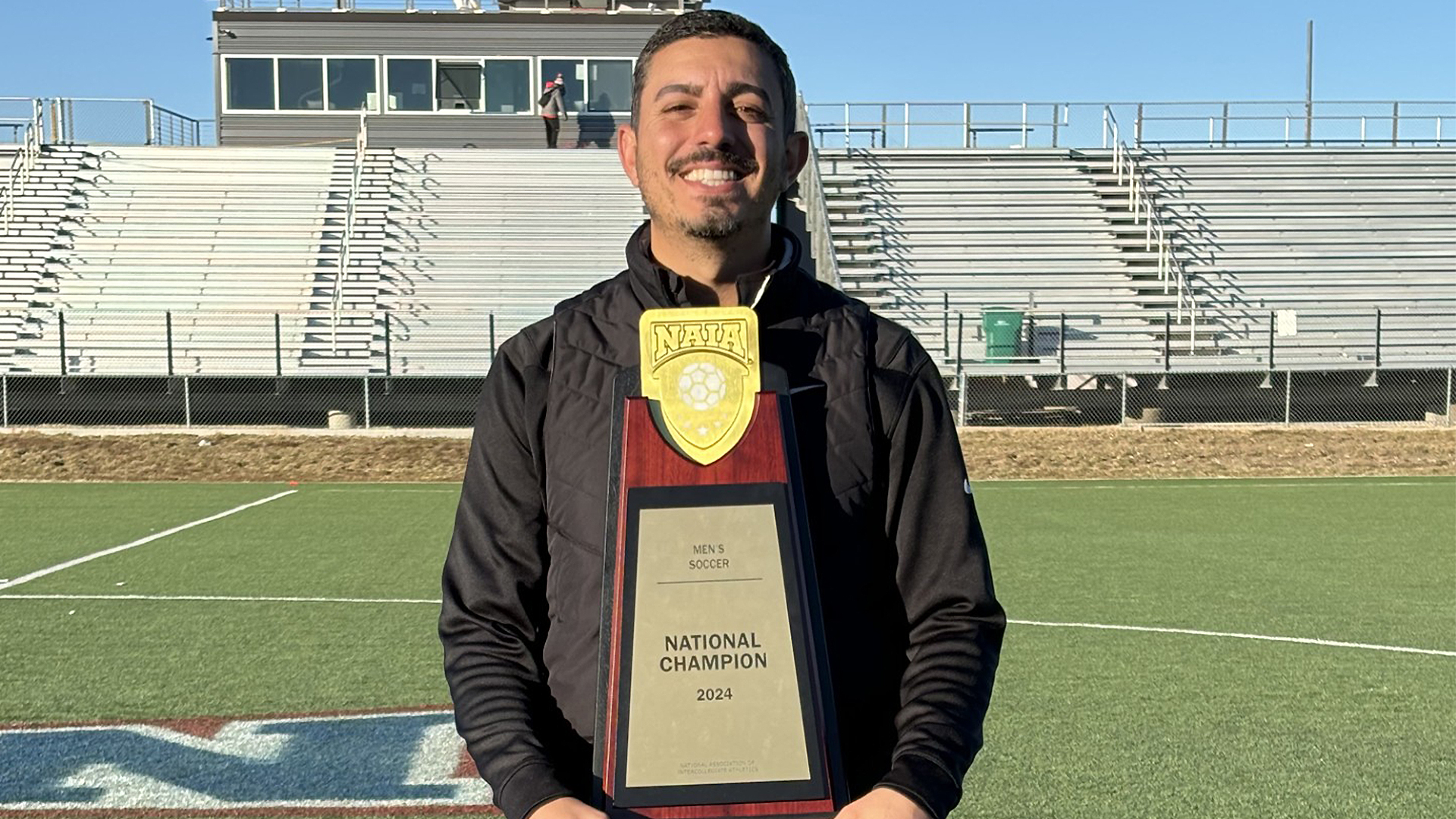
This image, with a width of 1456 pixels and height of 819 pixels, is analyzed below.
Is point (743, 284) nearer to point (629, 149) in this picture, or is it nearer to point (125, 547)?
point (629, 149)

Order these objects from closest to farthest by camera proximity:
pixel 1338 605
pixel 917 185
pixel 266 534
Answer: pixel 1338 605
pixel 266 534
pixel 917 185

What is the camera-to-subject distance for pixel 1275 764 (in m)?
5.02

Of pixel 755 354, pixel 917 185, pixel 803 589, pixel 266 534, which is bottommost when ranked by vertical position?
pixel 266 534

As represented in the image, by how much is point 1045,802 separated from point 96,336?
19.4 meters

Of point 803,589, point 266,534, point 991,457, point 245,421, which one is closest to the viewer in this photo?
point 803,589

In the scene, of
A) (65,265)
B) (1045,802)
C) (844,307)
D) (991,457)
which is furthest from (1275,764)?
(65,265)

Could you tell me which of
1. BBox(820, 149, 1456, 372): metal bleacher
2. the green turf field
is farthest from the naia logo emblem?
BBox(820, 149, 1456, 372): metal bleacher

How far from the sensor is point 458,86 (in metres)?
30.2

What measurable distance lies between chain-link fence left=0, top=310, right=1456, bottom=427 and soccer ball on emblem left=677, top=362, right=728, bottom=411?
17.3m

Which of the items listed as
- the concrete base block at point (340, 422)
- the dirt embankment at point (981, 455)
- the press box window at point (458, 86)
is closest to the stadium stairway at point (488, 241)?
the concrete base block at point (340, 422)

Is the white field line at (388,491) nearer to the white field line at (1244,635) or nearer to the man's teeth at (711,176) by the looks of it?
the white field line at (1244,635)

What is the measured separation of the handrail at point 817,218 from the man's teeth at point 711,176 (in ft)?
65.5

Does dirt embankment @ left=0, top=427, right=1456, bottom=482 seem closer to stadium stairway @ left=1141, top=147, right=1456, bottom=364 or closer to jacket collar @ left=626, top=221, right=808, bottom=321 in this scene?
stadium stairway @ left=1141, top=147, right=1456, bottom=364

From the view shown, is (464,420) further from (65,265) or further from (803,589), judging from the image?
(803,589)
